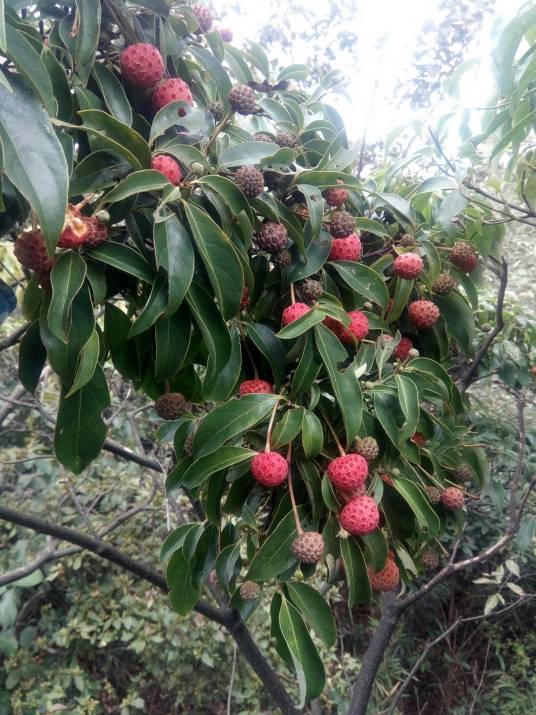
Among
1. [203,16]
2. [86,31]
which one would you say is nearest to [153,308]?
[86,31]

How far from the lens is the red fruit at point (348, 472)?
63 cm

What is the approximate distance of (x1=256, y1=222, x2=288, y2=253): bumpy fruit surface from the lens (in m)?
0.64

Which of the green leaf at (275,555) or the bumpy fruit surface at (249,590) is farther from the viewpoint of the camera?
the bumpy fruit surface at (249,590)

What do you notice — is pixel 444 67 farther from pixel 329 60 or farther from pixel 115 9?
pixel 115 9

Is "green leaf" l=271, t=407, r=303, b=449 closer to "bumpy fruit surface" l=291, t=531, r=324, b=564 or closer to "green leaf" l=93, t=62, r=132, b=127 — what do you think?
"bumpy fruit surface" l=291, t=531, r=324, b=564

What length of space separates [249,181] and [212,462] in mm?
311

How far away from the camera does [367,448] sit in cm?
67

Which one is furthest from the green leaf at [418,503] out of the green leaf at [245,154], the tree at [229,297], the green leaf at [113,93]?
the green leaf at [113,93]

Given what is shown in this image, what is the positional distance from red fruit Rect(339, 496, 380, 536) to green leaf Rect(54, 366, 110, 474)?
30 centimetres

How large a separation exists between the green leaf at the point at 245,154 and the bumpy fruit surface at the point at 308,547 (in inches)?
16.1

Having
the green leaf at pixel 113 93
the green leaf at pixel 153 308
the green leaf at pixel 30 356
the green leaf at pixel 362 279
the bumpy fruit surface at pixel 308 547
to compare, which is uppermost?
the green leaf at pixel 113 93

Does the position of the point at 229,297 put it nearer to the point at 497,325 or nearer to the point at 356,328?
the point at 356,328

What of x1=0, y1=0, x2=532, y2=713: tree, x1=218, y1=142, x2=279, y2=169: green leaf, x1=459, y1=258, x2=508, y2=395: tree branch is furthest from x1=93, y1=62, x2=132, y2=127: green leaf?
x1=459, y1=258, x2=508, y2=395: tree branch

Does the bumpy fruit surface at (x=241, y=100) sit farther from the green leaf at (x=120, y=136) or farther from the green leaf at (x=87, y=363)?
the green leaf at (x=87, y=363)
